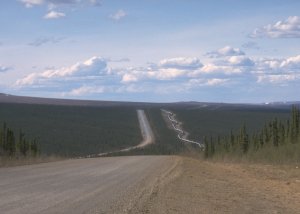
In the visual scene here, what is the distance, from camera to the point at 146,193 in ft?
57.4

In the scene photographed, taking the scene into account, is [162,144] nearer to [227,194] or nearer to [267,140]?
[267,140]

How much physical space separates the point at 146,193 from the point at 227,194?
8.76ft

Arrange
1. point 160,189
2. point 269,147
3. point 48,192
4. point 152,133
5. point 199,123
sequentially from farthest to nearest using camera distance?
1. point 199,123
2. point 152,133
3. point 269,147
4. point 160,189
5. point 48,192

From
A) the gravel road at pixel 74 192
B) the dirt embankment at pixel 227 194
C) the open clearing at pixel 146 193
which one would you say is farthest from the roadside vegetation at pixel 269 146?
the gravel road at pixel 74 192

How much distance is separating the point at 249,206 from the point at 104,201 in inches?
146

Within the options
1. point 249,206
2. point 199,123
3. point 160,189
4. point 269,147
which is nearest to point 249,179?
point 160,189

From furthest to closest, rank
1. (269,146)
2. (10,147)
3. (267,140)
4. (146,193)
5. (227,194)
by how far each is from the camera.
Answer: (267,140) → (269,146) → (10,147) → (227,194) → (146,193)

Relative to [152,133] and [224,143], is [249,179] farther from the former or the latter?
[152,133]

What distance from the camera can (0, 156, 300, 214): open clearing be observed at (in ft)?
46.9

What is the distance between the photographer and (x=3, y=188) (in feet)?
56.9

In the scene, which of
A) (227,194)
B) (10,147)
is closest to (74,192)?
(227,194)

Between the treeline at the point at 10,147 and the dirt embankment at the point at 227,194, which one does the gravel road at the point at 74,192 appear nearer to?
the dirt embankment at the point at 227,194

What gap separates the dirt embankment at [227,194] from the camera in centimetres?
1513

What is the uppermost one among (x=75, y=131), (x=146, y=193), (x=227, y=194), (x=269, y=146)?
(x=146, y=193)
